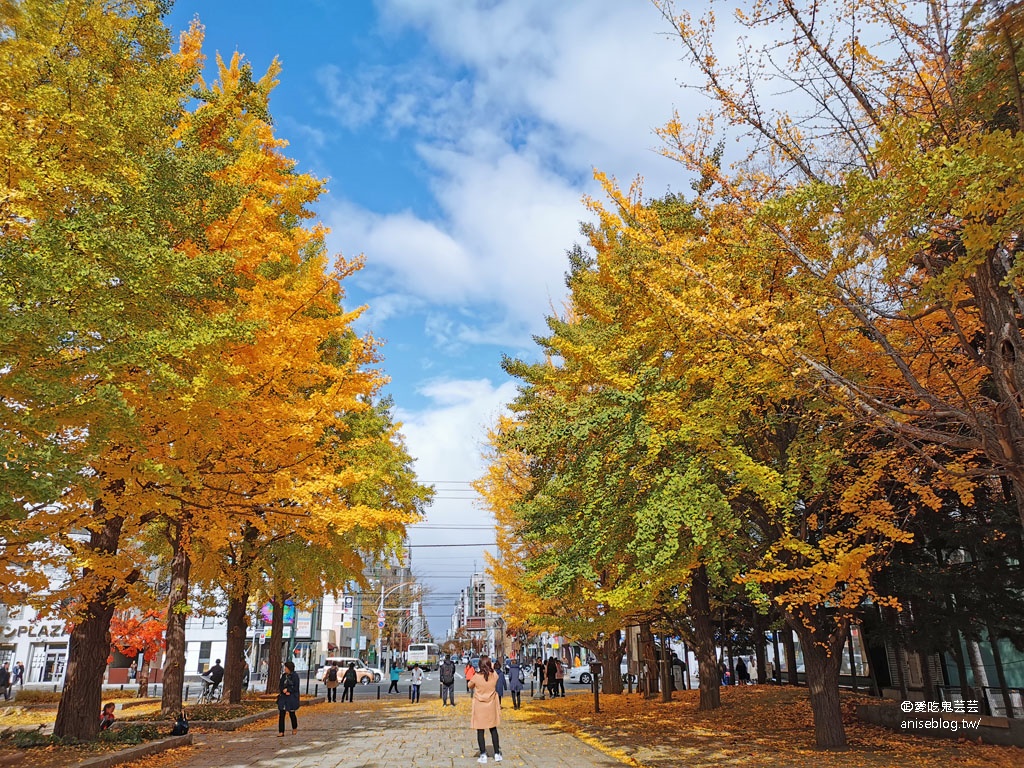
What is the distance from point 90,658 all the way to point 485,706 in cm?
710

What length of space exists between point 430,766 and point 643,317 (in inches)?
311

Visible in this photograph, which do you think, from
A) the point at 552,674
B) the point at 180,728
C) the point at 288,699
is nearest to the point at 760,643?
the point at 552,674

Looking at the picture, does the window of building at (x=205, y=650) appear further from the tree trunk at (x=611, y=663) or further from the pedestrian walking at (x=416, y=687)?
the tree trunk at (x=611, y=663)

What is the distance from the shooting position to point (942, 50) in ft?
25.9

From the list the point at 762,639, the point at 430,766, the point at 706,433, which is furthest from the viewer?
the point at 762,639

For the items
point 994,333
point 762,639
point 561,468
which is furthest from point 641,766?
point 762,639

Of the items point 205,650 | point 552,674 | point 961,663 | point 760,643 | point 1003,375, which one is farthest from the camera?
point 205,650

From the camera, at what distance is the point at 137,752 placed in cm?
1084

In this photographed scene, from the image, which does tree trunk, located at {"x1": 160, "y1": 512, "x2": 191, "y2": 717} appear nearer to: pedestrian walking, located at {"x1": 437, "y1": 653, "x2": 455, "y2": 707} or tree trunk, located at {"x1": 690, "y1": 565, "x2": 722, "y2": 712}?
pedestrian walking, located at {"x1": 437, "y1": 653, "x2": 455, "y2": 707}

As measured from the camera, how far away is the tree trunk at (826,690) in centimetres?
1148

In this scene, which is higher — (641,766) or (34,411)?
(34,411)

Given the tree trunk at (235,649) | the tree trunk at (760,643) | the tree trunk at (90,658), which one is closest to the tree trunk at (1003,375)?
the tree trunk at (90,658)

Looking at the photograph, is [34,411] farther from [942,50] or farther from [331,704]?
[331,704]

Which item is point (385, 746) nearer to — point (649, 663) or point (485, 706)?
point (485, 706)
